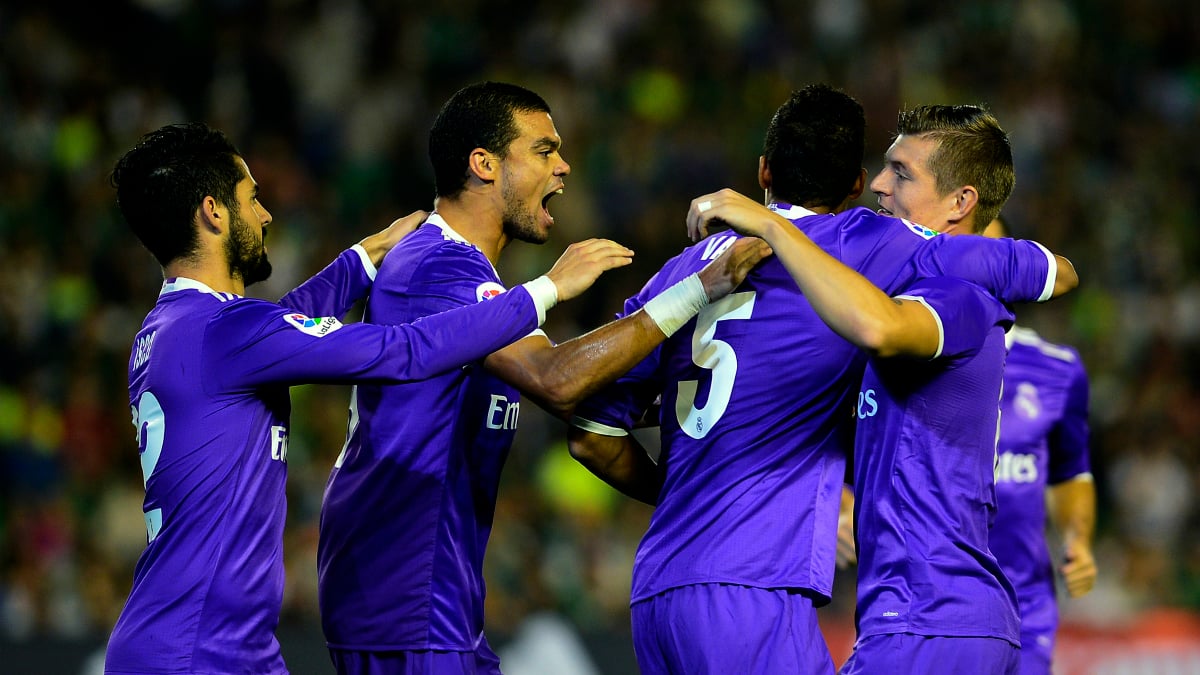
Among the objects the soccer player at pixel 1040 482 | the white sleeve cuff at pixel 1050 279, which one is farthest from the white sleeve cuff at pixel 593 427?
the soccer player at pixel 1040 482

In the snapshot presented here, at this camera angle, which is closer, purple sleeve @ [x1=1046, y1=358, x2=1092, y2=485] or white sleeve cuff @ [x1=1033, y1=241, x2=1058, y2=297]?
white sleeve cuff @ [x1=1033, y1=241, x2=1058, y2=297]

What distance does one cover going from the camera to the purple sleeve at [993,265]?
4.06 m

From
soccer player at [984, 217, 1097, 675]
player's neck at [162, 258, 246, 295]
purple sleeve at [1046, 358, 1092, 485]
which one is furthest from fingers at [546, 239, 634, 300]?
purple sleeve at [1046, 358, 1092, 485]

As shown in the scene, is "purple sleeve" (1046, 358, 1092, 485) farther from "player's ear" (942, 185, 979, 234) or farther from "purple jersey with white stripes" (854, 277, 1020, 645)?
"purple jersey with white stripes" (854, 277, 1020, 645)

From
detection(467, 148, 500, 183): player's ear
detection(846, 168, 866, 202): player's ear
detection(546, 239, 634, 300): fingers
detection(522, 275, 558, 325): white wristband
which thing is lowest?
detection(522, 275, 558, 325): white wristband

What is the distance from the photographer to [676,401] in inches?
172

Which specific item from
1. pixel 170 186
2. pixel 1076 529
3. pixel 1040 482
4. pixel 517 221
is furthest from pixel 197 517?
pixel 1076 529

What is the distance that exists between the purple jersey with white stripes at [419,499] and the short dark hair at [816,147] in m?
0.98

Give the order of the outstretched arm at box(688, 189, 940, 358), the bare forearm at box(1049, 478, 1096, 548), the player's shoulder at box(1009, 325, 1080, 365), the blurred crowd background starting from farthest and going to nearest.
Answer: the blurred crowd background
the player's shoulder at box(1009, 325, 1080, 365)
the bare forearm at box(1049, 478, 1096, 548)
the outstretched arm at box(688, 189, 940, 358)

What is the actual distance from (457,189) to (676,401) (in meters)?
1.13

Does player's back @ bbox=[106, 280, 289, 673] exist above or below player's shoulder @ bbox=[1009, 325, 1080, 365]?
below

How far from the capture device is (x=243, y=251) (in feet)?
14.5

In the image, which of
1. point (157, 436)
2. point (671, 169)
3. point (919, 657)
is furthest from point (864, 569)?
point (671, 169)

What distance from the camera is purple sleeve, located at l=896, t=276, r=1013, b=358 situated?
383cm
